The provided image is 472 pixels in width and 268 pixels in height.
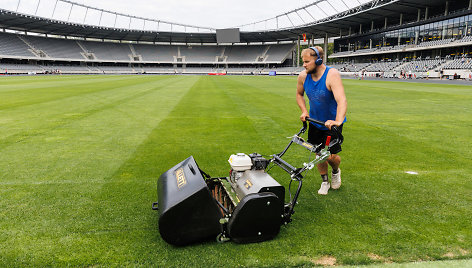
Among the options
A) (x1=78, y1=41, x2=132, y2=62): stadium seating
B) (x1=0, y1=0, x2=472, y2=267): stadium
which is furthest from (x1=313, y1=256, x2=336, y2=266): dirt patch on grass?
(x1=78, y1=41, x2=132, y2=62): stadium seating

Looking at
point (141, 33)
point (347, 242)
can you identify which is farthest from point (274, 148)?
point (141, 33)

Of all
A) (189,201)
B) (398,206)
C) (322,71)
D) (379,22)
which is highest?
(379,22)

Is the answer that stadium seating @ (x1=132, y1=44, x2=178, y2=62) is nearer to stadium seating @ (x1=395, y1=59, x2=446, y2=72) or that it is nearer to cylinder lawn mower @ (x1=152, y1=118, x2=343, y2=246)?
stadium seating @ (x1=395, y1=59, x2=446, y2=72)

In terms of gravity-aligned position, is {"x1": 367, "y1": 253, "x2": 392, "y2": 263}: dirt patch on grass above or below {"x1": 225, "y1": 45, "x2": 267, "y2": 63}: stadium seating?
below

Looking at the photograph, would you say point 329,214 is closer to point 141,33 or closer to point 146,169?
point 146,169

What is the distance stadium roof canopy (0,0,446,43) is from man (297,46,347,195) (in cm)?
5301

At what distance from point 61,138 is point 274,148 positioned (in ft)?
16.5

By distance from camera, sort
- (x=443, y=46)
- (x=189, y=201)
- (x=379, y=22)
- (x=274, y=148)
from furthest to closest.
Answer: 1. (x=379, y=22)
2. (x=443, y=46)
3. (x=274, y=148)
4. (x=189, y=201)

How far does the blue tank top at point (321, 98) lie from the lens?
11.7 ft

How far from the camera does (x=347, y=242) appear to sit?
2.83 metres

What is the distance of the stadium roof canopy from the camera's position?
167 ft

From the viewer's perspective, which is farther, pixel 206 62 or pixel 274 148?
pixel 206 62

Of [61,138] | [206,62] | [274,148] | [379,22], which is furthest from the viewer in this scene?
[206,62]

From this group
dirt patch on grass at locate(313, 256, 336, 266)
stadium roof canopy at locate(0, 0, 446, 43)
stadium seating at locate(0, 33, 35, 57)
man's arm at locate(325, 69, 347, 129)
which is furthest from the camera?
stadium seating at locate(0, 33, 35, 57)
